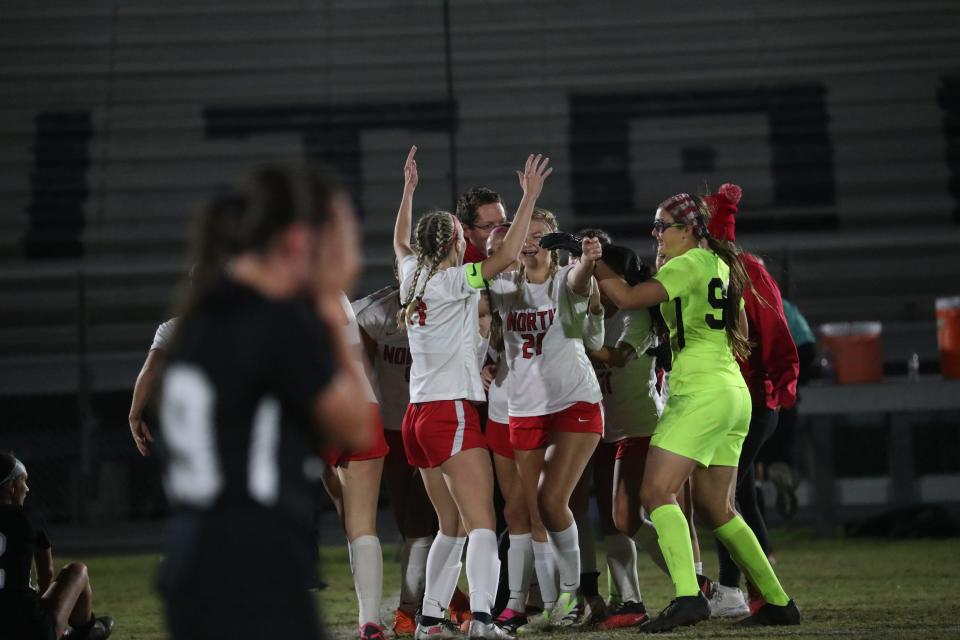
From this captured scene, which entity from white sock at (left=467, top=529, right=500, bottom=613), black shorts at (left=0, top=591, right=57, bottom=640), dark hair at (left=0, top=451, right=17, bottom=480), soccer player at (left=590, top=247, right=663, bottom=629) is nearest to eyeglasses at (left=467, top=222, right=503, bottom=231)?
soccer player at (left=590, top=247, right=663, bottom=629)

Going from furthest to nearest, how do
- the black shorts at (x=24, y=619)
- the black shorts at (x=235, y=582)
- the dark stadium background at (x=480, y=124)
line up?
the dark stadium background at (x=480, y=124), the black shorts at (x=24, y=619), the black shorts at (x=235, y=582)

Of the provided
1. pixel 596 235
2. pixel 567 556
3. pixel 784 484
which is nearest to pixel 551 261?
pixel 596 235

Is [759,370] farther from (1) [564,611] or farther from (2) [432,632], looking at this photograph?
(2) [432,632]

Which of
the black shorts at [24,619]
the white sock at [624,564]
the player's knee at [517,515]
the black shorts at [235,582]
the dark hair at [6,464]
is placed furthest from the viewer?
the white sock at [624,564]

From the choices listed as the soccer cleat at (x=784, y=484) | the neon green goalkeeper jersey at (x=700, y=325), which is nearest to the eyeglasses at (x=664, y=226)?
the neon green goalkeeper jersey at (x=700, y=325)

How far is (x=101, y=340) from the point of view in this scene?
42.8 feet

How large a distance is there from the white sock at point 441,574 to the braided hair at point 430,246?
0.89 metres

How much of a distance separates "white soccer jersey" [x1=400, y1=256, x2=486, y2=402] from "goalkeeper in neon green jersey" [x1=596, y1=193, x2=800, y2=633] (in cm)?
55

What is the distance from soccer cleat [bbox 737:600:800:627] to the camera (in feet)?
16.4

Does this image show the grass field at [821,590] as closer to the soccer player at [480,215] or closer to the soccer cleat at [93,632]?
the soccer cleat at [93,632]

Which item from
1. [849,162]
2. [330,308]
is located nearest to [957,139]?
[849,162]

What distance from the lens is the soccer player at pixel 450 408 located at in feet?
15.5

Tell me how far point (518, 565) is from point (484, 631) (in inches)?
24.9

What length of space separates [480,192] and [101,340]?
832 centimetres
